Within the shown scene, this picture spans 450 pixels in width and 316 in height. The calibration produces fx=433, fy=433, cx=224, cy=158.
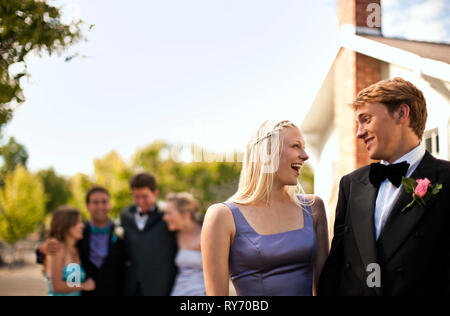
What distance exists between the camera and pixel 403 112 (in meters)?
Result: 2.46

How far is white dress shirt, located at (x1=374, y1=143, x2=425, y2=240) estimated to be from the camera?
2.45 meters

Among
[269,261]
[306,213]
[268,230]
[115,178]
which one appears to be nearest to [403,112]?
[306,213]

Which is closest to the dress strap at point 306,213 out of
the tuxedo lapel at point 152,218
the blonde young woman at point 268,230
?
the blonde young woman at point 268,230

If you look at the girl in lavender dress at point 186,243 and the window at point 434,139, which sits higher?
the window at point 434,139

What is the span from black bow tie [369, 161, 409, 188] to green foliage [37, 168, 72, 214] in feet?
229

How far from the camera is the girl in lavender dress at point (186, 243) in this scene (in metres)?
4.41

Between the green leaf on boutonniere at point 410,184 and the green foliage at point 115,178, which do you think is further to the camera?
the green foliage at point 115,178

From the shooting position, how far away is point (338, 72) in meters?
8.25

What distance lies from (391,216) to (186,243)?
2688 mm

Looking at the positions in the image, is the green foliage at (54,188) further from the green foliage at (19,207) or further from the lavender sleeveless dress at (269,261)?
the lavender sleeveless dress at (269,261)

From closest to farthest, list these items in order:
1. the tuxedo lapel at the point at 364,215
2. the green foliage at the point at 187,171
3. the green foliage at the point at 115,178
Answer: the tuxedo lapel at the point at 364,215
the green foliage at the point at 115,178
the green foliage at the point at 187,171

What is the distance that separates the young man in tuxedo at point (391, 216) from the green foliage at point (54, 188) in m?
69.6

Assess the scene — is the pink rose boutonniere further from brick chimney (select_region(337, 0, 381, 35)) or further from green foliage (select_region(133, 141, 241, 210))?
green foliage (select_region(133, 141, 241, 210))

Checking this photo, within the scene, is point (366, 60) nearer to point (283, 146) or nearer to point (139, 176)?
point (139, 176)
